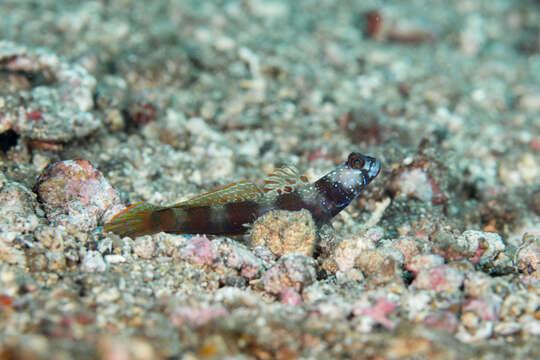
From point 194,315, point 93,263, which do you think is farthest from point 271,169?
point 194,315

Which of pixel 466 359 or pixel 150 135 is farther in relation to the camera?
pixel 150 135

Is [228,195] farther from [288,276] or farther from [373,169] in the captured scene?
[373,169]

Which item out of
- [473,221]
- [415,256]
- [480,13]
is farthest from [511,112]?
[415,256]

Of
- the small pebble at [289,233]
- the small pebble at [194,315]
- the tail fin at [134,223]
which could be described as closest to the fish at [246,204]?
the tail fin at [134,223]

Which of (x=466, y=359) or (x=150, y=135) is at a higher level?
(x=150, y=135)

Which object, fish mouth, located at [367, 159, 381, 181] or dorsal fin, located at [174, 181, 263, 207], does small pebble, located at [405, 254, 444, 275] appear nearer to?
fish mouth, located at [367, 159, 381, 181]

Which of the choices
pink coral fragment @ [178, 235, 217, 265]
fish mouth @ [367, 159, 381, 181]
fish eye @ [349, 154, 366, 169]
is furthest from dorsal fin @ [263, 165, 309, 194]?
pink coral fragment @ [178, 235, 217, 265]

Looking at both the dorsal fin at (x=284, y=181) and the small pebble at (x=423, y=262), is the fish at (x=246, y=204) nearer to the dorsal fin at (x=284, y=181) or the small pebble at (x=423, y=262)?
the dorsal fin at (x=284, y=181)

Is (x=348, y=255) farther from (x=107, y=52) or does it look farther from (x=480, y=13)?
(x=480, y=13)

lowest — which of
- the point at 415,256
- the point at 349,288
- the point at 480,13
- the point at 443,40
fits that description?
the point at 349,288
